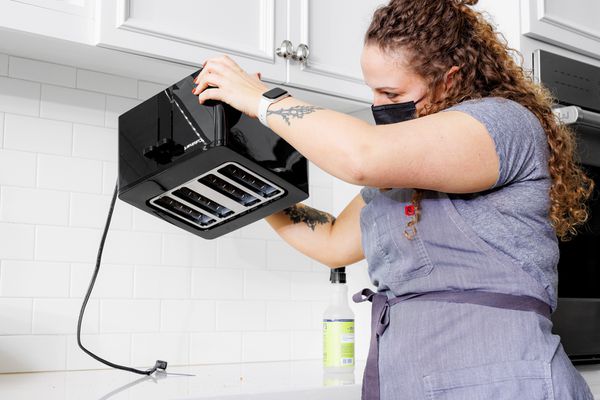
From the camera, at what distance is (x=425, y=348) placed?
1150mm

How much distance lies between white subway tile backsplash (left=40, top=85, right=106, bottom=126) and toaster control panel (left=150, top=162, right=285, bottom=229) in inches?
21.7

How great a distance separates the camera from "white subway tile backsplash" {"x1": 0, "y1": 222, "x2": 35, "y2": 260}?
166 cm

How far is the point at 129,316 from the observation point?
181 cm

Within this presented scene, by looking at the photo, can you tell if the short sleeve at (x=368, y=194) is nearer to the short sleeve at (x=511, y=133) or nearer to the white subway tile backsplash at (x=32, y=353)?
the short sleeve at (x=511, y=133)

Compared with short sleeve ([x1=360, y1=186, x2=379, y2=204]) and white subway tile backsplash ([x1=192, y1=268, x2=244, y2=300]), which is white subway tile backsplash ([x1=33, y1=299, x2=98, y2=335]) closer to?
white subway tile backsplash ([x1=192, y1=268, x2=244, y2=300])

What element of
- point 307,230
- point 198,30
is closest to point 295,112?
point 307,230

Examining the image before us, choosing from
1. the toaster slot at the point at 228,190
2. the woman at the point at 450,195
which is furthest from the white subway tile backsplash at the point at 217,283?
the woman at the point at 450,195

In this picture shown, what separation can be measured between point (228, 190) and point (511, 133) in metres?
0.48

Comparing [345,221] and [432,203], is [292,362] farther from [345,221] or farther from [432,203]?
[432,203]

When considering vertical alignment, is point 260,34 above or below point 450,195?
above

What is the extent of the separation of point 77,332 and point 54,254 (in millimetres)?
187

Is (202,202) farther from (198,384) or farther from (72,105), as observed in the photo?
(72,105)

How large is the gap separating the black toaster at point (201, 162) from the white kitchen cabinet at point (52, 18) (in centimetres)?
30

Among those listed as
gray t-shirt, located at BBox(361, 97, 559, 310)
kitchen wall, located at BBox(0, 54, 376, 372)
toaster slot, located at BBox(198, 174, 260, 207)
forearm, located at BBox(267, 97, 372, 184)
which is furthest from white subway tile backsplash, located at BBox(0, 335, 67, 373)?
gray t-shirt, located at BBox(361, 97, 559, 310)
